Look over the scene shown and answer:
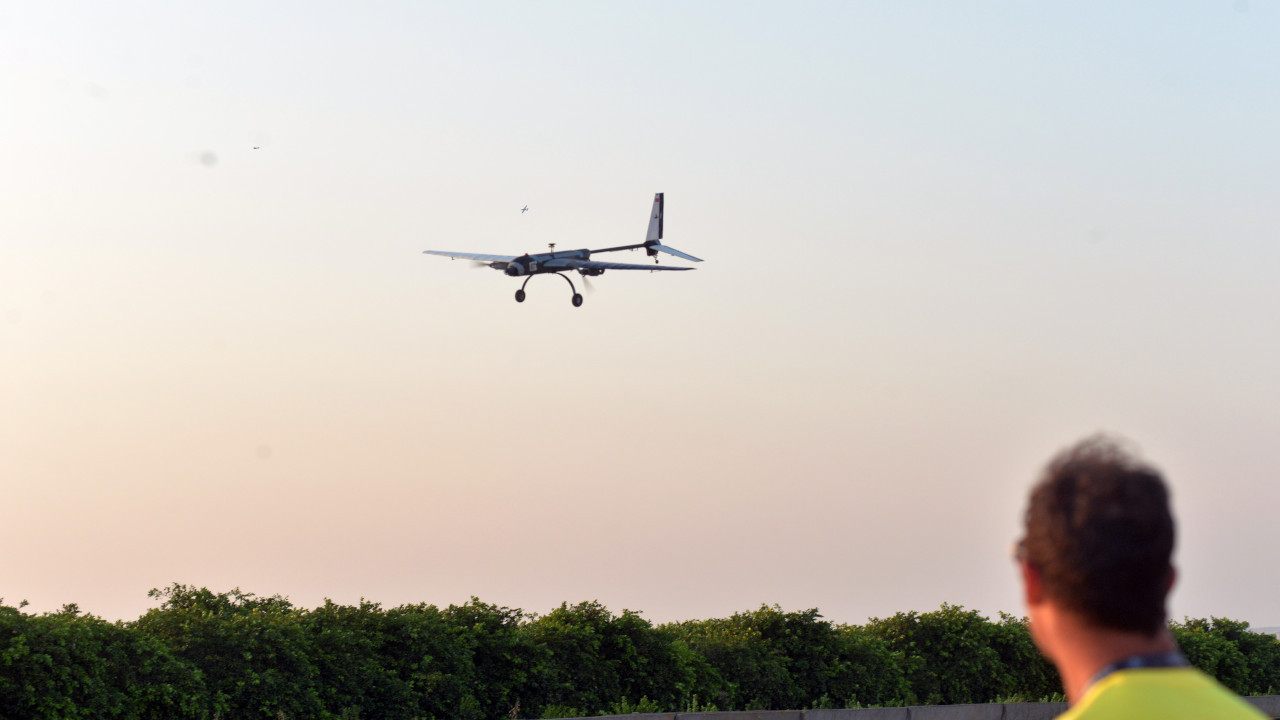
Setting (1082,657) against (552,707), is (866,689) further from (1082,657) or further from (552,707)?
(1082,657)

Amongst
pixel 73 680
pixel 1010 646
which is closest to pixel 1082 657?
pixel 73 680

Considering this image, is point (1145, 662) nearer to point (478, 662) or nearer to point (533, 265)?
point (478, 662)

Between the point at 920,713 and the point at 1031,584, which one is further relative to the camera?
the point at 920,713

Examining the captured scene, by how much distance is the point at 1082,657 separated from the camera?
9.76ft

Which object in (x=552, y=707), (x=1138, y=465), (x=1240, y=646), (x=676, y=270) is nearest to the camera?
(x=1138, y=465)

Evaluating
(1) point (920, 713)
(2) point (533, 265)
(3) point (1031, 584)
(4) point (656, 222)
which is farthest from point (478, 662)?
(3) point (1031, 584)

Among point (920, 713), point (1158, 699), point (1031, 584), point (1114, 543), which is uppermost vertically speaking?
point (1114, 543)

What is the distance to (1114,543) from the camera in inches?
115

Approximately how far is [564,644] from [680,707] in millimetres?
2373

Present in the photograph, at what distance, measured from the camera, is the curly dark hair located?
9.61 ft

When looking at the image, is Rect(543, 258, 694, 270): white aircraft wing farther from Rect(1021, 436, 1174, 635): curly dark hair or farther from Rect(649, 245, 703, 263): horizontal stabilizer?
Rect(1021, 436, 1174, 635): curly dark hair

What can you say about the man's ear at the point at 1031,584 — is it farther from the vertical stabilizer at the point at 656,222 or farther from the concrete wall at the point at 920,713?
the vertical stabilizer at the point at 656,222

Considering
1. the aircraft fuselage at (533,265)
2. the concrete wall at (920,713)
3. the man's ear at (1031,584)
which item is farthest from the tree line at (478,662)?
the man's ear at (1031,584)

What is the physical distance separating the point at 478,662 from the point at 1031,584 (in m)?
18.9
